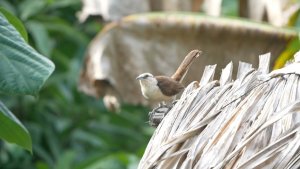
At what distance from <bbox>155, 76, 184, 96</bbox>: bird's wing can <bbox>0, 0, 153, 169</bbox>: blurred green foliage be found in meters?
1.55

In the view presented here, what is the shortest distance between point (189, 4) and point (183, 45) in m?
0.84

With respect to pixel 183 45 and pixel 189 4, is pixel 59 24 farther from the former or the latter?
pixel 183 45

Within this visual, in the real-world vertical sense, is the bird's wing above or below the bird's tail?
below

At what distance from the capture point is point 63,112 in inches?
251

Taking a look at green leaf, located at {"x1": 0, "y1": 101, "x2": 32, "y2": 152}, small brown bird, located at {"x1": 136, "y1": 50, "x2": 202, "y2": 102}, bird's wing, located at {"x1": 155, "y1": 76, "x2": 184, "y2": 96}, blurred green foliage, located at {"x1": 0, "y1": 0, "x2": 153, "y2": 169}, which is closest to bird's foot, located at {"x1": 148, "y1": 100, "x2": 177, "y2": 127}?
green leaf, located at {"x1": 0, "y1": 101, "x2": 32, "y2": 152}

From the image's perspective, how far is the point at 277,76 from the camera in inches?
102

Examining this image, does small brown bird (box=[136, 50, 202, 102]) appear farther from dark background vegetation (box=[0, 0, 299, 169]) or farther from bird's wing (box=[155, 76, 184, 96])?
dark background vegetation (box=[0, 0, 299, 169])

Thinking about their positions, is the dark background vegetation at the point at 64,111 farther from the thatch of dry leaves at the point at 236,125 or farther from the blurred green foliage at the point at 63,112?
the thatch of dry leaves at the point at 236,125

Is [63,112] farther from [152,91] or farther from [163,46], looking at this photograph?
[152,91]

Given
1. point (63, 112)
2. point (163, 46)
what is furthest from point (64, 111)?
point (163, 46)

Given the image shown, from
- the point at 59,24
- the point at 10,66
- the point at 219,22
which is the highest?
the point at 10,66

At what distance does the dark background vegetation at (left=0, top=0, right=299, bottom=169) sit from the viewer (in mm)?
5898

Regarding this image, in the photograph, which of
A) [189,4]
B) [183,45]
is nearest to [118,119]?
[189,4]

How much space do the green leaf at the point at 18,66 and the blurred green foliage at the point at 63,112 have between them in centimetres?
303
